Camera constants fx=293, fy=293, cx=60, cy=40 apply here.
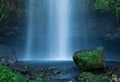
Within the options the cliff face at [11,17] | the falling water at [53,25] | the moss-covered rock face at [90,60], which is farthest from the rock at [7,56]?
the moss-covered rock face at [90,60]

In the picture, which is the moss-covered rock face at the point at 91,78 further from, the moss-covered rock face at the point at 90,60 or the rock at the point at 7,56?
the rock at the point at 7,56

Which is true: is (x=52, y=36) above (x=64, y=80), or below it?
above

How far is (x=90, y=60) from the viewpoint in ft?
49.4

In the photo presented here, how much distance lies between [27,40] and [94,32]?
231 inches

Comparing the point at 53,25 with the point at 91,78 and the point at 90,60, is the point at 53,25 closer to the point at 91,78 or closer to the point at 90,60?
the point at 90,60

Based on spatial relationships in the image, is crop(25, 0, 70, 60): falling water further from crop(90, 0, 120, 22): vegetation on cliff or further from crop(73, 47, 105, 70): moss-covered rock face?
crop(73, 47, 105, 70): moss-covered rock face

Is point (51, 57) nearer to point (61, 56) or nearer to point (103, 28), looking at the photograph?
point (61, 56)

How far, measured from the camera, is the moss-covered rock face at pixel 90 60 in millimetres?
15055

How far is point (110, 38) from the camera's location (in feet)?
79.5

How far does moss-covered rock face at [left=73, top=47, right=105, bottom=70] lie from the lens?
1505 cm

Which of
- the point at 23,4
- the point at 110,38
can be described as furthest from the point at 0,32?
the point at 110,38

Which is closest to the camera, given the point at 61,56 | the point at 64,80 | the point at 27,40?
the point at 64,80

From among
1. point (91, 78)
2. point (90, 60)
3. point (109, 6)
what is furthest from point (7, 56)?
point (109, 6)

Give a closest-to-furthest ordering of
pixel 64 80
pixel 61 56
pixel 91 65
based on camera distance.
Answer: pixel 64 80, pixel 91 65, pixel 61 56
